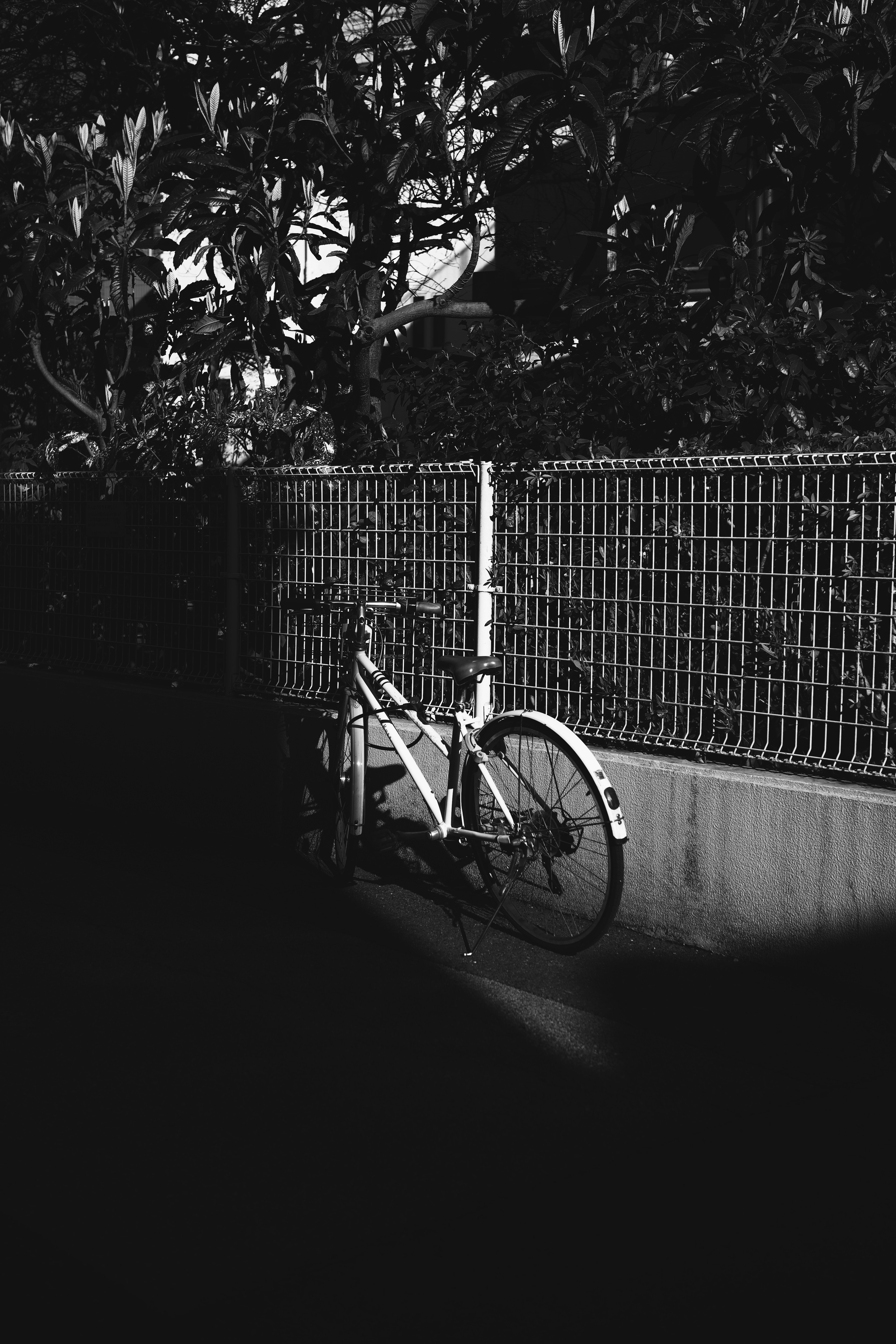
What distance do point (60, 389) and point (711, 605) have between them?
218 inches

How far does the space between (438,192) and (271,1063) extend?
6.04 metres

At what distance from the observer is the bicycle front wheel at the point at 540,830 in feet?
19.1

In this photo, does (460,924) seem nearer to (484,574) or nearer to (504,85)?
(484,574)

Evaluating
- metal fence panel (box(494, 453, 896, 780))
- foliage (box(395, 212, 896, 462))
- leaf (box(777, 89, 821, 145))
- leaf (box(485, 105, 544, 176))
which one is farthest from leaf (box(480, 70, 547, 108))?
metal fence panel (box(494, 453, 896, 780))

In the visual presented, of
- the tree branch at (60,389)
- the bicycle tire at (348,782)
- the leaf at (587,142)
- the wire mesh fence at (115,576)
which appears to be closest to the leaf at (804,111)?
the leaf at (587,142)

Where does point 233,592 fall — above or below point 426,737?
above

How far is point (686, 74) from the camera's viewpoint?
6770 mm

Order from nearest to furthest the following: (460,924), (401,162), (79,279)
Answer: (460,924)
(401,162)
(79,279)

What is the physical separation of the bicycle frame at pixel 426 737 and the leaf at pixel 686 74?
104 inches

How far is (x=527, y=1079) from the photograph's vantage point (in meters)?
4.45

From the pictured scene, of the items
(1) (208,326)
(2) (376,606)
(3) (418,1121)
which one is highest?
(1) (208,326)

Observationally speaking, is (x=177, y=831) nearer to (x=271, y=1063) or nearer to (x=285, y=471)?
(x=285, y=471)

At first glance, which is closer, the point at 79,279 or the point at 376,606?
the point at 376,606

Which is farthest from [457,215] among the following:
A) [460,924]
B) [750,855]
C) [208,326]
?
→ [750,855]
